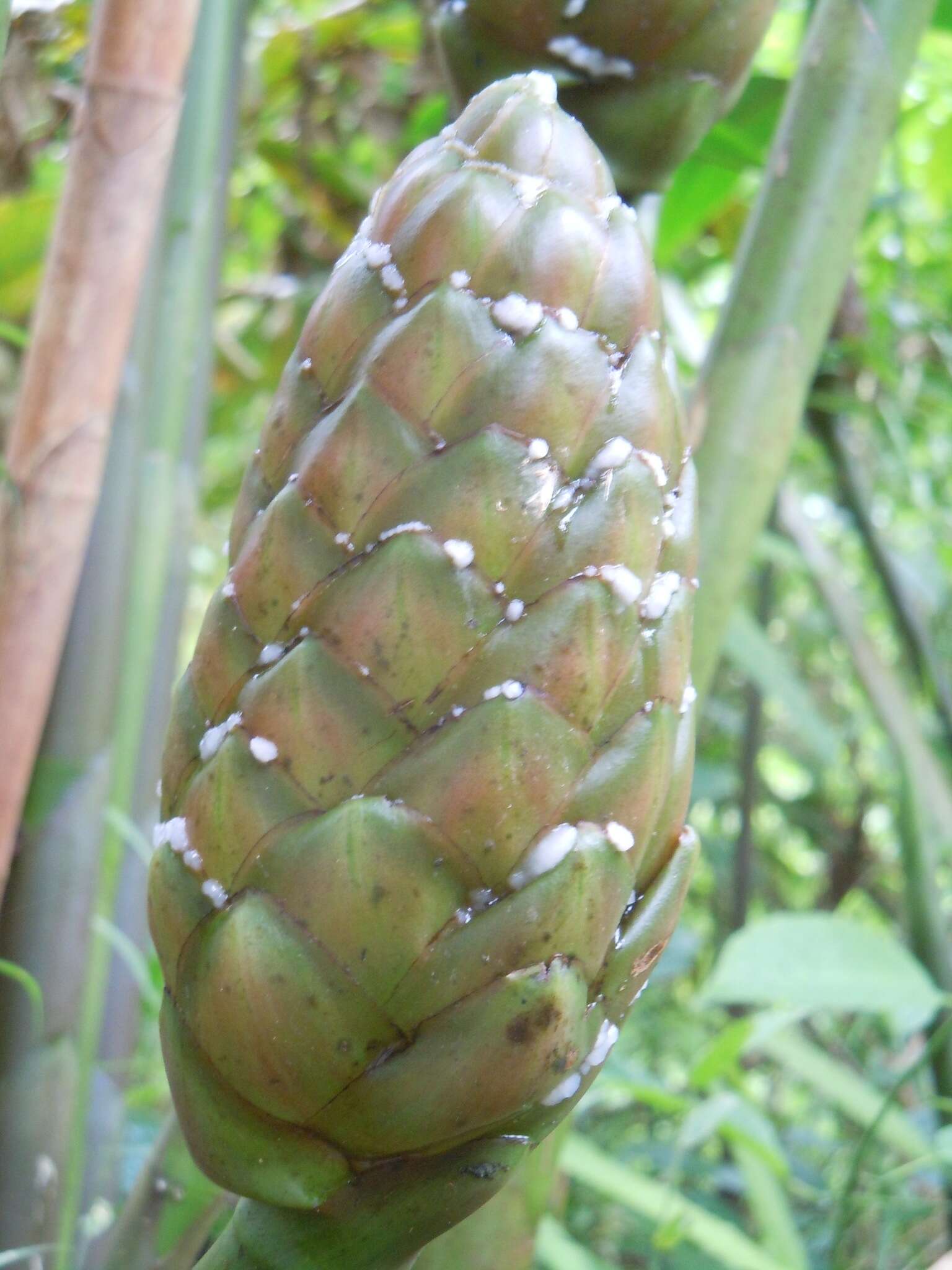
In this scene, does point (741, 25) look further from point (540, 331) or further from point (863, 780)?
point (863, 780)

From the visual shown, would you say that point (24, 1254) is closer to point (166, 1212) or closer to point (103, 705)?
point (166, 1212)

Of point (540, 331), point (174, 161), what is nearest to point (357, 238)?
point (540, 331)

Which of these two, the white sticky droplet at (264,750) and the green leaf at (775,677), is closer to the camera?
the white sticky droplet at (264,750)

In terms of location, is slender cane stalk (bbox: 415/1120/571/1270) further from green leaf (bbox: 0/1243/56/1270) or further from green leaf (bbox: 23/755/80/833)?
green leaf (bbox: 23/755/80/833)

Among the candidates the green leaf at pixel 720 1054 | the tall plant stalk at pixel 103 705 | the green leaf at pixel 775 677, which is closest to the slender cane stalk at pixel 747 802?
the green leaf at pixel 775 677

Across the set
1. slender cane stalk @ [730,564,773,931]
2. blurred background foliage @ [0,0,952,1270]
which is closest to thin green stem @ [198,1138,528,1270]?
blurred background foliage @ [0,0,952,1270]

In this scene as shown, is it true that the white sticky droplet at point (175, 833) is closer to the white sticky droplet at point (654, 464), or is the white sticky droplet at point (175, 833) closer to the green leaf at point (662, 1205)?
the white sticky droplet at point (654, 464)
